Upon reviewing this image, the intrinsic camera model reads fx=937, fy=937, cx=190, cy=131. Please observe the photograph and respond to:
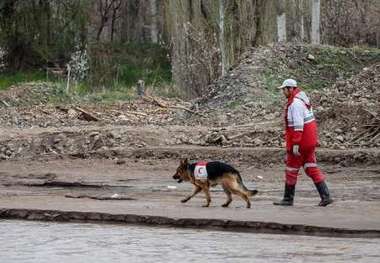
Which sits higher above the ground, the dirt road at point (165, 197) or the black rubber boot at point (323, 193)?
the black rubber boot at point (323, 193)

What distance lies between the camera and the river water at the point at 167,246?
11.3m

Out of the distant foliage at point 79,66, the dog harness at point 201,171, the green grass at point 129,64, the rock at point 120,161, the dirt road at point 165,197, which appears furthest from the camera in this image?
the green grass at point 129,64

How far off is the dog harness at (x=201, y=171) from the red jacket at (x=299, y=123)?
1480 mm

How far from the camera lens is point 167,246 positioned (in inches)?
488

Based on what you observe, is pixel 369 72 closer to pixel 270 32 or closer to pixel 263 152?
pixel 263 152

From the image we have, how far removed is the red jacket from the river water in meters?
2.48

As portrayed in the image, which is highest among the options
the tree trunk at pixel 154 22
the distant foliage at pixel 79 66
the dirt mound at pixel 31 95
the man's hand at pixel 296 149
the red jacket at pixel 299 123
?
the tree trunk at pixel 154 22

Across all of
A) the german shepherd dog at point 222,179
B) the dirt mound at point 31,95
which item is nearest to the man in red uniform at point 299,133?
the german shepherd dog at point 222,179

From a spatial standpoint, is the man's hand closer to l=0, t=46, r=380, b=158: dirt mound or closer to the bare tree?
l=0, t=46, r=380, b=158: dirt mound

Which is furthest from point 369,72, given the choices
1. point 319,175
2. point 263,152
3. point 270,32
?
point 319,175

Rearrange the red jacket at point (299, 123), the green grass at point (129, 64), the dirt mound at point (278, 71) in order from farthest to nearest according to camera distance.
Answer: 1. the green grass at point (129, 64)
2. the dirt mound at point (278, 71)
3. the red jacket at point (299, 123)

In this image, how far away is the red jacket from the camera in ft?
49.8

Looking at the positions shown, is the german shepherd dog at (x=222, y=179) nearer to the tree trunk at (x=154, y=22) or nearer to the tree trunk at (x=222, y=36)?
the tree trunk at (x=222, y=36)

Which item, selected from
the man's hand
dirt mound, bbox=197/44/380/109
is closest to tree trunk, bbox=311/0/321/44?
dirt mound, bbox=197/44/380/109
